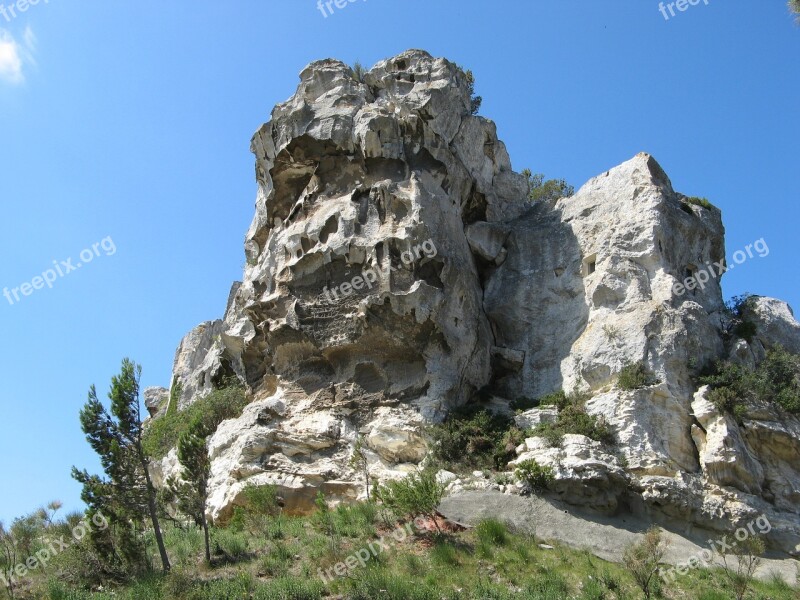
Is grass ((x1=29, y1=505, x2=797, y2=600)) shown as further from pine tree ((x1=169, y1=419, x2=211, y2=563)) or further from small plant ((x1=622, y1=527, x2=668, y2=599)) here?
pine tree ((x1=169, y1=419, x2=211, y2=563))

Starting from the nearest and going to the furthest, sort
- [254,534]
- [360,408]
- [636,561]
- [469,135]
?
[636,561] < [254,534] < [360,408] < [469,135]

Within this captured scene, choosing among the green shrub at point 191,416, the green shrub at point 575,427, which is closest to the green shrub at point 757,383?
the green shrub at point 575,427

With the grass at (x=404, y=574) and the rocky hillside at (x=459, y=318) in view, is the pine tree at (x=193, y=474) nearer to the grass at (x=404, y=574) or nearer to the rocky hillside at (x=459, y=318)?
the grass at (x=404, y=574)

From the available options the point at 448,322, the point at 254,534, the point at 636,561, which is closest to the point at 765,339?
the point at 448,322

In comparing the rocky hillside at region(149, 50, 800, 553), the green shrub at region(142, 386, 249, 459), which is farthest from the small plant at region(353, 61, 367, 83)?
the green shrub at region(142, 386, 249, 459)

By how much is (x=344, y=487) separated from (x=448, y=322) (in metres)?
5.92

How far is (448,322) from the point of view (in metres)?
22.8

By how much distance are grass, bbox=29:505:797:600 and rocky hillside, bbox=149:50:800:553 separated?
7.56 ft

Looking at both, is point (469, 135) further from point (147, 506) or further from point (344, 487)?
point (147, 506)

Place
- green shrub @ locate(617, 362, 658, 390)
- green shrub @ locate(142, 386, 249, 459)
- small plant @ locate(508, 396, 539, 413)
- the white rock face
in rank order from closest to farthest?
green shrub @ locate(617, 362, 658, 390)
small plant @ locate(508, 396, 539, 413)
green shrub @ locate(142, 386, 249, 459)
the white rock face

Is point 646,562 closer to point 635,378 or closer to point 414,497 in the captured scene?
point 414,497

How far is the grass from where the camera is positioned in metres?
14.4

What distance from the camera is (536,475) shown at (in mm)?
18469

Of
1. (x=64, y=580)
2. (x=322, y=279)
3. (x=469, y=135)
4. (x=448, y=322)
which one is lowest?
(x=64, y=580)
